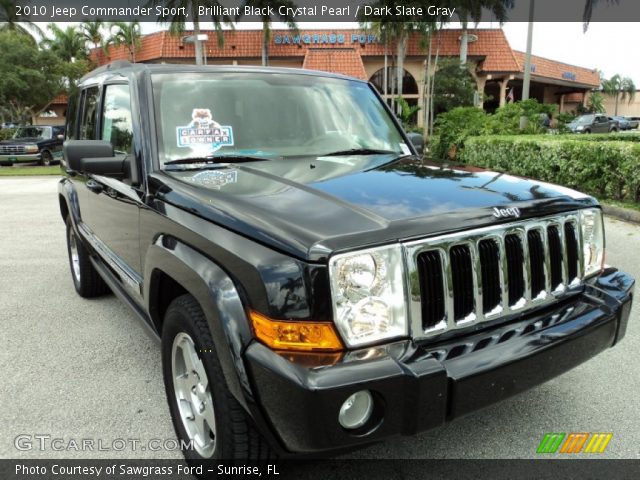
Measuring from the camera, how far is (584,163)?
9.20 meters

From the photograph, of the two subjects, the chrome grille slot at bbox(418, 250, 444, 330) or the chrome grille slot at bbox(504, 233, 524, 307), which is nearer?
the chrome grille slot at bbox(418, 250, 444, 330)

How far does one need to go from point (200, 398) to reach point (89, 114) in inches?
111

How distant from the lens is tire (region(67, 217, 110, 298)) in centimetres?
463

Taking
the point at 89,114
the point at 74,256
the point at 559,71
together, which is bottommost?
the point at 74,256

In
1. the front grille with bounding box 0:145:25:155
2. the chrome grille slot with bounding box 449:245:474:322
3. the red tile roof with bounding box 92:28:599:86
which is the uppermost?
the red tile roof with bounding box 92:28:599:86

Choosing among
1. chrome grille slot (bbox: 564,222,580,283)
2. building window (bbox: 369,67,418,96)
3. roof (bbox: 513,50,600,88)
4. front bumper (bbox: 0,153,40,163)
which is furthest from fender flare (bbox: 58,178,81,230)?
roof (bbox: 513,50,600,88)

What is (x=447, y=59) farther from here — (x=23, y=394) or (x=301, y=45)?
(x=23, y=394)

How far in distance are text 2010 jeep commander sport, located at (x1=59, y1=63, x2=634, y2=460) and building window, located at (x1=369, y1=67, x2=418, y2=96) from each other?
33.8 m

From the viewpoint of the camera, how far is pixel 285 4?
3241cm

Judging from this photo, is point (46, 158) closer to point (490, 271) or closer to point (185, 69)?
point (185, 69)

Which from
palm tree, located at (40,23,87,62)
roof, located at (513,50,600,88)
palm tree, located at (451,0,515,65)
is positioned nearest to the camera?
palm tree, located at (451,0,515,65)

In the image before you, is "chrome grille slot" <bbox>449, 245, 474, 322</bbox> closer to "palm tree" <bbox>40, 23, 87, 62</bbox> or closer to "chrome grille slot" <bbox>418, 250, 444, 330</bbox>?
"chrome grille slot" <bbox>418, 250, 444, 330</bbox>

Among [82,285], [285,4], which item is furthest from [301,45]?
[82,285]

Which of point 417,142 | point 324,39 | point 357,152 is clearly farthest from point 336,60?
point 357,152
